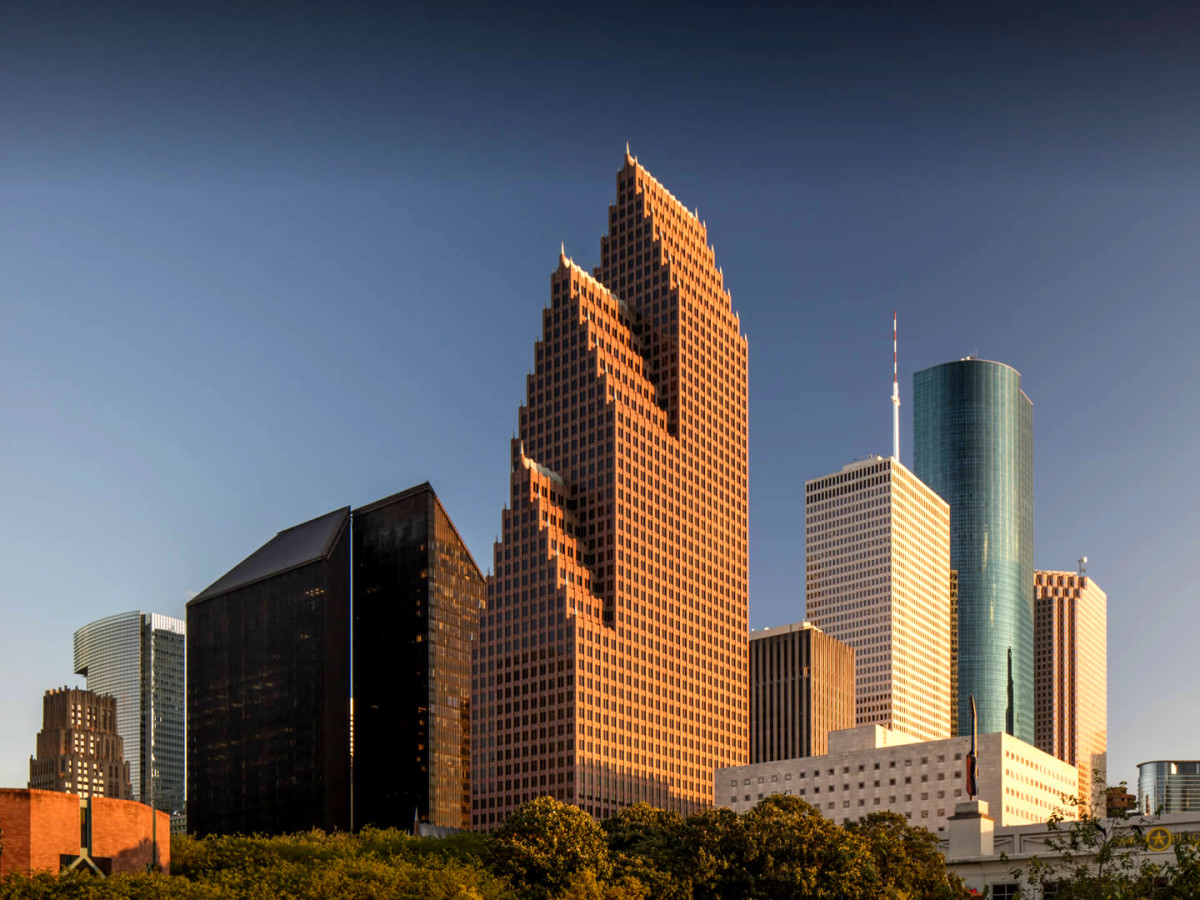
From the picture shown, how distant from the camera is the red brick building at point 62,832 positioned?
104875mm

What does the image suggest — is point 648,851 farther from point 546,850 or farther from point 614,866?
point 546,850

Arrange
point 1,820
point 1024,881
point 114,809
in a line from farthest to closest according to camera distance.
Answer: point 1024,881 → point 114,809 → point 1,820

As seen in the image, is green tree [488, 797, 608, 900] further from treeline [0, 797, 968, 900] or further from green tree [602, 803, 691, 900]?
green tree [602, 803, 691, 900]

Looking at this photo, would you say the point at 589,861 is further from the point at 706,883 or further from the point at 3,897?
the point at 3,897

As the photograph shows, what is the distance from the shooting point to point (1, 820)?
4124 inches

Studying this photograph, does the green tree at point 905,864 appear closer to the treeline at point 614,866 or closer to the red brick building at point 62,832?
the treeline at point 614,866

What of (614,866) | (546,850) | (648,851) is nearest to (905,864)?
(648,851)

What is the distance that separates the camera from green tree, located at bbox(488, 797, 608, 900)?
442 feet

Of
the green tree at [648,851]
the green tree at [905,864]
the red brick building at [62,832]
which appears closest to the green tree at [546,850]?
the green tree at [648,851]

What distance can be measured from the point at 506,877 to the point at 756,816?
24.6 m

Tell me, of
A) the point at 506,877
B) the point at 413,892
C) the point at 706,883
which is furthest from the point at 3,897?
the point at 706,883

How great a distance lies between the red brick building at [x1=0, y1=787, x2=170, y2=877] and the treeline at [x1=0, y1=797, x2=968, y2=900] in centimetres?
626

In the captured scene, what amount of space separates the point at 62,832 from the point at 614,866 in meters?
50.8

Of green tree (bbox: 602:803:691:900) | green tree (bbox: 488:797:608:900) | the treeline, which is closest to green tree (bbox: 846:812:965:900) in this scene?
the treeline
